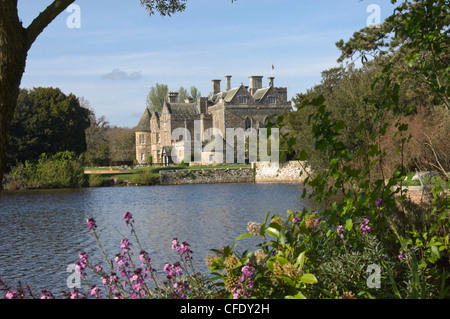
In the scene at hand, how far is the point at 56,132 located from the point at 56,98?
3127mm

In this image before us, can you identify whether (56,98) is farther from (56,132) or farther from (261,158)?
(261,158)

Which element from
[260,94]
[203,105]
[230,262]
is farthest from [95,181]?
[230,262]

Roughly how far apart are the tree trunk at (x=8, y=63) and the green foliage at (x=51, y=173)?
3829 cm

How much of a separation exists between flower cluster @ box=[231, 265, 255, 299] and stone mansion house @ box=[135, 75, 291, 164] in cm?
5819

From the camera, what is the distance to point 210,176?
46094mm

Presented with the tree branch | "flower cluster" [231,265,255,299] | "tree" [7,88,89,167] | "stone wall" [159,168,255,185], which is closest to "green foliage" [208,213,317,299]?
"flower cluster" [231,265,255,299]

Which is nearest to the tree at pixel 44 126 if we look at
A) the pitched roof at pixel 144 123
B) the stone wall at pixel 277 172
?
the stone wall at pixel 277 172

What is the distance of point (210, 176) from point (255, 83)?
92.1ft

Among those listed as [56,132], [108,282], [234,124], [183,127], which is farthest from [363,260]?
[183,127]

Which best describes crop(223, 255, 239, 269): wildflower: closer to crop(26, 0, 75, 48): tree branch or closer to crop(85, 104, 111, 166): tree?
crop(26, 0, 75, 48): tree branch

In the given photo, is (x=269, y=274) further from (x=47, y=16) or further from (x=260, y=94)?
(x=260, y=94)

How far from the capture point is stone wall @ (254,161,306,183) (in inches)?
1684
